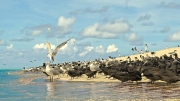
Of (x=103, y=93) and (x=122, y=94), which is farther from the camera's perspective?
(x=103, y=93)

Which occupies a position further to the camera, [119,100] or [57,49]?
[57,49]

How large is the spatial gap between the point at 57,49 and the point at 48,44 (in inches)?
66.9

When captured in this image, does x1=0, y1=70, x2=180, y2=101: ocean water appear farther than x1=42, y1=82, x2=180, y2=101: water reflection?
Yes

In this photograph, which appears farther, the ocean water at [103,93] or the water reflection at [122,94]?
the ocean water at [103,93]

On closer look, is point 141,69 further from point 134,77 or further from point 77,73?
point 77,73

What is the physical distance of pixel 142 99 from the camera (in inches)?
645

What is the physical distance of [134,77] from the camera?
27000mm

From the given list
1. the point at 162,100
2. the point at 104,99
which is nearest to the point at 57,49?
the point at 104,99

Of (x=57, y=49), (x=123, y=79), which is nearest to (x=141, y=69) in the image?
(x=123, y=79)

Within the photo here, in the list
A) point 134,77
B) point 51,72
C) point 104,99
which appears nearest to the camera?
point 104,99

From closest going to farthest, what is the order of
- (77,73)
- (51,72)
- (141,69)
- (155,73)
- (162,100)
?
(162,100), (155,73), (141,69), (51,72), (77,73)

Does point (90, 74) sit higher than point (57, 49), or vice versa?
point (57, 49)

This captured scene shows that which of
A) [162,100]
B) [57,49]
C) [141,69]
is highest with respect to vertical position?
[57,49]

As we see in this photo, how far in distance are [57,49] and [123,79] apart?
6418 millimetres
